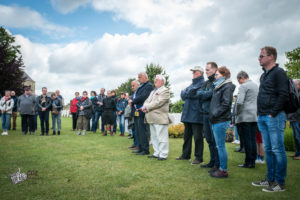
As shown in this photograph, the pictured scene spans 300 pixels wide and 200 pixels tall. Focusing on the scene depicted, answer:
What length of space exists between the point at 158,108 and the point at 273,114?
10.3ft

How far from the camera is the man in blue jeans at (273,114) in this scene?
322 cm

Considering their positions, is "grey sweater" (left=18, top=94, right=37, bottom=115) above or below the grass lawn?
above

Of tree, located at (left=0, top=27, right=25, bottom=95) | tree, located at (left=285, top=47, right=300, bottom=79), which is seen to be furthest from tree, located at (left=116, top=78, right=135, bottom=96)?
tree, located at (left=0, top=27, right=25, bottom=95)

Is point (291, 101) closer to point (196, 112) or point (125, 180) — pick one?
point (196, 112)

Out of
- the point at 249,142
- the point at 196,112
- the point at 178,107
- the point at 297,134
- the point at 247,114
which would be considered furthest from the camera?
the point at 178,107

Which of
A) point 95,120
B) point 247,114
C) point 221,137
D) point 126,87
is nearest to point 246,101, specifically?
point 247,114

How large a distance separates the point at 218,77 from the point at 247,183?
1.98 meters

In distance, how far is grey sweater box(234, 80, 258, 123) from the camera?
517 centimetres

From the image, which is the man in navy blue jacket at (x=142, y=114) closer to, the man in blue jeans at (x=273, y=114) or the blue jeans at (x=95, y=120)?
the man in blue jeans at (x=273, y=114)

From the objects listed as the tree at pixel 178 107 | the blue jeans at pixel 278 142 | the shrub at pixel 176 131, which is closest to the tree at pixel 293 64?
the tree at pixel 178 107

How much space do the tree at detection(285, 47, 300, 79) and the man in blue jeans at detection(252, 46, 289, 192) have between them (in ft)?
138

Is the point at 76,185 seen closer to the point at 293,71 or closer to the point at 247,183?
the point at 247,183

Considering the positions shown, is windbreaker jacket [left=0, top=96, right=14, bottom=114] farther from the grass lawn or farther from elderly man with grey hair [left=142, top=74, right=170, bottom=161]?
elderly man with grey hair [left=142, top=74, right=170, bottom=161]

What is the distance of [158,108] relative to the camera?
5.90 metres
